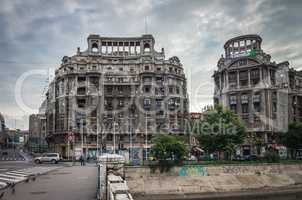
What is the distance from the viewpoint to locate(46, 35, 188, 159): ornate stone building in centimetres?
8256

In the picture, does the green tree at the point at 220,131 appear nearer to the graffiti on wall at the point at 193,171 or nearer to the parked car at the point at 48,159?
the graffiti on wall at the point at 193,171

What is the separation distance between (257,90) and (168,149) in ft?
159

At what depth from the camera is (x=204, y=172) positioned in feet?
155

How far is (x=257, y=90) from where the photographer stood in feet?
284

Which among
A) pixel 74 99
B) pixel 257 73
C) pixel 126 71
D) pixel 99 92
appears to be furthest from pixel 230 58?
pixel 74 99

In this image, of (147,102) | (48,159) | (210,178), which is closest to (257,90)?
(147,102)

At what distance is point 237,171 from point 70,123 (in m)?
47.5

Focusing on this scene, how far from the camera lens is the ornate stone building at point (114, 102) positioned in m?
82.6

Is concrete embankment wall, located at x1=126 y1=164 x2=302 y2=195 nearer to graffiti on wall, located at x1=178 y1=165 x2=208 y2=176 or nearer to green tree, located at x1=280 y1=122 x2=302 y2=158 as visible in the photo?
graffiti on wall, located at x1=178 y1=165 x2=208 y2=176

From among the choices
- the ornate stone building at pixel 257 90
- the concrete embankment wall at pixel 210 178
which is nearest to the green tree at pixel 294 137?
the ornate stone building at pixel 257 90

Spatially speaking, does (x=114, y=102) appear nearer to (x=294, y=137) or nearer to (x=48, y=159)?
(x=48, y=159)

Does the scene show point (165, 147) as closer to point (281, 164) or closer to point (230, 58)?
point (281, 164)

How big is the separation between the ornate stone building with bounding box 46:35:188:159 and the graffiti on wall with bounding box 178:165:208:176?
34546mm

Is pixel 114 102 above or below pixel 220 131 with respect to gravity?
above
